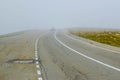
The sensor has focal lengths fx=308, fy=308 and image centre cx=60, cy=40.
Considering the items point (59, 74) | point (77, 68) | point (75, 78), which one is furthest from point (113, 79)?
point (77, 68)

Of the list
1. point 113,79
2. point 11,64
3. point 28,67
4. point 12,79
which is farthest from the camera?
point 11,64

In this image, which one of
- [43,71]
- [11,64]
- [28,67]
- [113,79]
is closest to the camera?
[113,79]

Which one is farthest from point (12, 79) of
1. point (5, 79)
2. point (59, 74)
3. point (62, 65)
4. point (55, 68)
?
point (62, 65)

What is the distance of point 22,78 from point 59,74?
148 cm

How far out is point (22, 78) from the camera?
11523 millimetres

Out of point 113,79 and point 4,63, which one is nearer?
point 113,79

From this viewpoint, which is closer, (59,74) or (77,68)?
(59,74)

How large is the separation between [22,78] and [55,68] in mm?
2590

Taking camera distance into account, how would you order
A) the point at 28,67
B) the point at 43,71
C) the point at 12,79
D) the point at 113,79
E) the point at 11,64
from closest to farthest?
the point at 113,79 < the point at 12,79 < the point at 43,71 < the point at 28,67 < the point at 11,64

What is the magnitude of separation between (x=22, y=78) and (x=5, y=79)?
64cm

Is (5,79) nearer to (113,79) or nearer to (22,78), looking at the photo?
(22,78)

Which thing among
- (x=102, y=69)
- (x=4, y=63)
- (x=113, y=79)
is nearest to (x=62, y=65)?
(x=102, y=69)

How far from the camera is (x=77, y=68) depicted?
13.6m

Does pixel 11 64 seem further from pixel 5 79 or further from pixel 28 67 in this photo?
pixel 5 79
